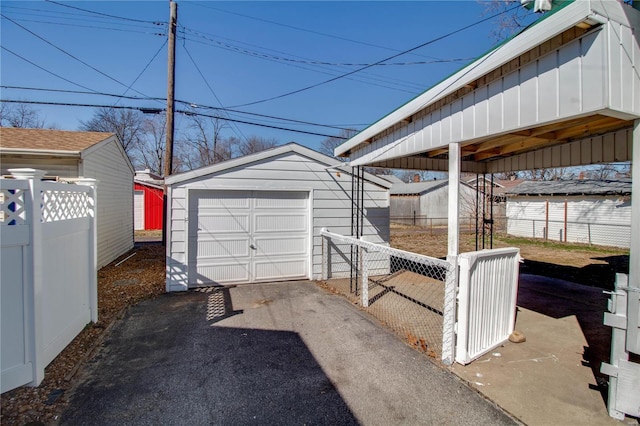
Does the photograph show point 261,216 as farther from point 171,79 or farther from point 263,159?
point 171,79

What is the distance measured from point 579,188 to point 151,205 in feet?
72.8

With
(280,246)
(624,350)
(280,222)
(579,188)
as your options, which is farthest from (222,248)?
(579,188)

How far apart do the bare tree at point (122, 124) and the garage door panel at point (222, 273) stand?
22555mm

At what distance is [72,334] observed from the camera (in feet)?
11.9

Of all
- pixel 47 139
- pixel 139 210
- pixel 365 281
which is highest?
pixel 47 139

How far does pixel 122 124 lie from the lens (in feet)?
85.3

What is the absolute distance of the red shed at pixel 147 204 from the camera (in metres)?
17.3

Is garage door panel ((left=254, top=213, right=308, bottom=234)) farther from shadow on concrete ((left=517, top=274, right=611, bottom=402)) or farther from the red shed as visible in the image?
the red shed

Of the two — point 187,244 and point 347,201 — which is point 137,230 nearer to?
point 187,244

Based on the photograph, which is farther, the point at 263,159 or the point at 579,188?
the point at 579,188

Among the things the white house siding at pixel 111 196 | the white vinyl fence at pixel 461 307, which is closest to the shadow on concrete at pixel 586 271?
the white vinyl fence at pixel 461 307

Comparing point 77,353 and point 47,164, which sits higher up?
point 47,164

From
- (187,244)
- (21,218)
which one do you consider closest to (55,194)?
(21,218)

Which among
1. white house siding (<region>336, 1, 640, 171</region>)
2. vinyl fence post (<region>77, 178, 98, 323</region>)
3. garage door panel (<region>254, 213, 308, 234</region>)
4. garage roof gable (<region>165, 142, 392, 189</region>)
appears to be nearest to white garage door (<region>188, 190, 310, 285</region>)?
garage door panel (<region>254, 213, 308, 234</region>)
